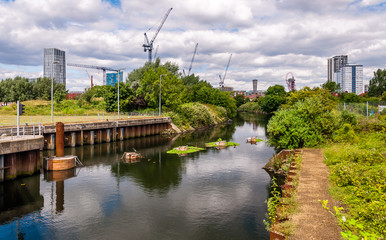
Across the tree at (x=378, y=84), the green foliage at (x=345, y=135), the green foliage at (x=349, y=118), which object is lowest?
the green foliage at (x=345, y=135)

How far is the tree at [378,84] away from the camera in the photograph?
93625 mm

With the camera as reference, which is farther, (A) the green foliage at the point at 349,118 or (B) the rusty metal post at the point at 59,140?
(A) the green foliage at the point at 349,118

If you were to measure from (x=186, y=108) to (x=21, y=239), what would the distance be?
6284cm

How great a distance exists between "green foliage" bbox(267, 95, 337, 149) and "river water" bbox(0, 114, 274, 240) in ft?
12.4

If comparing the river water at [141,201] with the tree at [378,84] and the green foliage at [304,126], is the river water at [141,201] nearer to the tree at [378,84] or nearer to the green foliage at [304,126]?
the green foliage at [304,126]

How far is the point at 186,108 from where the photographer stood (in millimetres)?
77125

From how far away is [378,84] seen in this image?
95.4 m

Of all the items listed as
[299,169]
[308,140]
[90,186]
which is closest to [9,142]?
[90,186]

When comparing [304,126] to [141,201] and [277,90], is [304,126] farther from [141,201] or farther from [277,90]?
[277,90]

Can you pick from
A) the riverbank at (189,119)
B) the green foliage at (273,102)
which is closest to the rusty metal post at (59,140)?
the riverbank at (189,119)

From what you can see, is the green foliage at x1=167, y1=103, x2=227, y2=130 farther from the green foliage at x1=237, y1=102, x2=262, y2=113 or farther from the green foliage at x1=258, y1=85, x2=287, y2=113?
the green foliage at x1=237, y1=102, x2=262, y2=113

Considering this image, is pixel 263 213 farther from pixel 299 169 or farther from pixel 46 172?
pixel 46 172

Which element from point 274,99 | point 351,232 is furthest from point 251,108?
point 351,232

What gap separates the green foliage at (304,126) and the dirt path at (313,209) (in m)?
8.82
